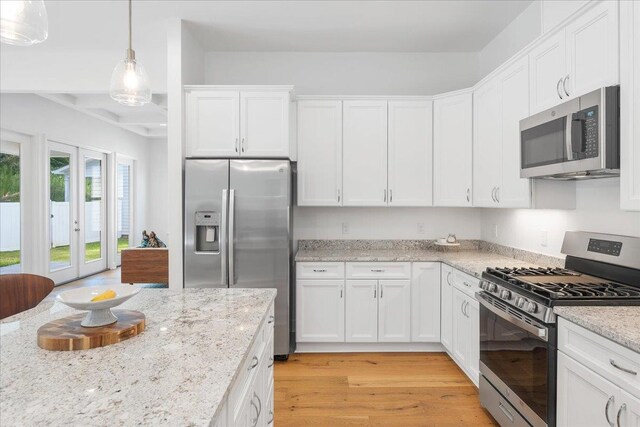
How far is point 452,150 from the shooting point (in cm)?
353

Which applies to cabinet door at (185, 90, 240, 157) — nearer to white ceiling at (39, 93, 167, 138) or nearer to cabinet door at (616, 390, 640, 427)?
white ceiling at (39, 93, 167, 138)

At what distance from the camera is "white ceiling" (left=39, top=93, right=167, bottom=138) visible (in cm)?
569

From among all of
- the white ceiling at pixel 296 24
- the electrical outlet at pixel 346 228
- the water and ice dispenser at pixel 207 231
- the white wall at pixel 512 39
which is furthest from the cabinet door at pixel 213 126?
the white wall at pixel 512 39

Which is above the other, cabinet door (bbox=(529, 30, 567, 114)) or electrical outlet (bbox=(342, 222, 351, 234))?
cabinet door (bbox=(529, 30, 567, 114))

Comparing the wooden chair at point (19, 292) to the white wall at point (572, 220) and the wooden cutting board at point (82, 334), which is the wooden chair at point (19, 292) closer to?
the wooden cutting board at point (82, 334)

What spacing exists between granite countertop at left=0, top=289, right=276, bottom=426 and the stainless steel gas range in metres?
1.34

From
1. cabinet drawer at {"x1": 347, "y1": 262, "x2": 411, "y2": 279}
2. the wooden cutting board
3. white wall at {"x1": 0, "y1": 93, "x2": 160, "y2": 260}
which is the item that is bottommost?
cabinet drawer at {"x1": 347, "y1": 262, "x2": 411, "y2": 279}

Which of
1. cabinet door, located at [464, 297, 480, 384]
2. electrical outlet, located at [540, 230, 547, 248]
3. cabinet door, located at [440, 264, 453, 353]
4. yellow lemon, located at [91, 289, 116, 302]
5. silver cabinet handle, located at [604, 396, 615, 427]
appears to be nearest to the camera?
yellow lemon, located at [91, 289, 116, 302]

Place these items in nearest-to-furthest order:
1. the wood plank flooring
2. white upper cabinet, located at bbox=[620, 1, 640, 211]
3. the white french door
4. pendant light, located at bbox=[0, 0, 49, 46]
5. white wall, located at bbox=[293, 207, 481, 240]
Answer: pendant light, located at bbox=[0, 0, 49, 46] → white upper cabinet, located at bbox=[620, 1, 640, 211] → the wood plank flooring → white wall, located at bbox=[293, 207, 481, 240] → the white french door

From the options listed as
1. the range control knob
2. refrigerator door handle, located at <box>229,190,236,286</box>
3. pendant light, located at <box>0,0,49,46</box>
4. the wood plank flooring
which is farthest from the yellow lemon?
the range control knob

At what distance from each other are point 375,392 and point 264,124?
7.69 ft

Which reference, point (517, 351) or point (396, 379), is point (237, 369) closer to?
point (517, 351)

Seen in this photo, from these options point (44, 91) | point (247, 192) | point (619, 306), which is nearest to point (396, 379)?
point (619, 306)

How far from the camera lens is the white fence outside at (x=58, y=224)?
16.6 ft
